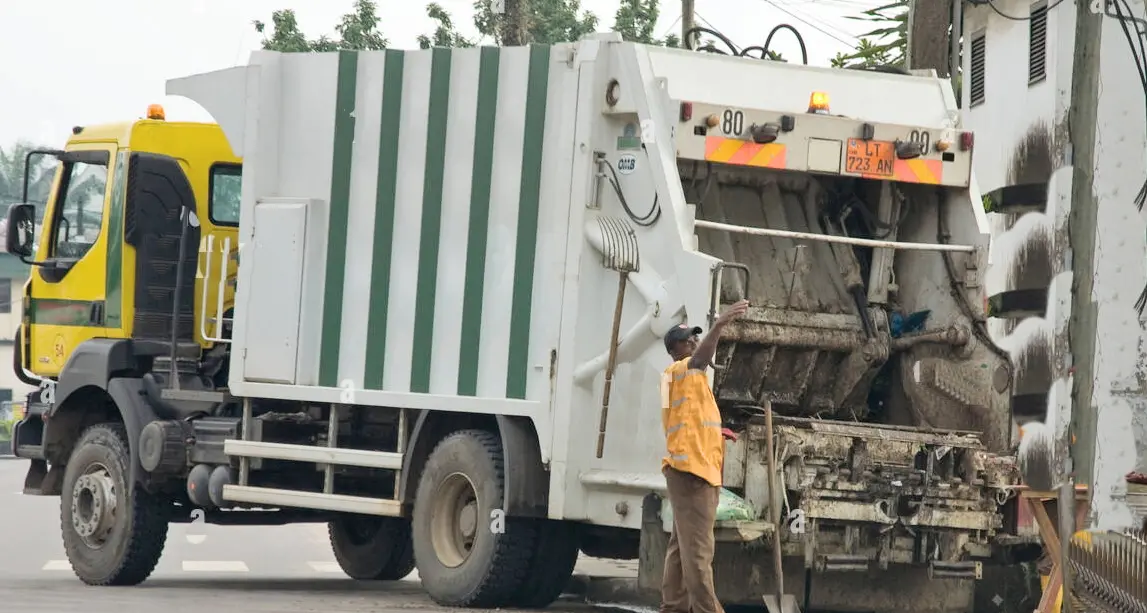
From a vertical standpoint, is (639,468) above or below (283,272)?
below

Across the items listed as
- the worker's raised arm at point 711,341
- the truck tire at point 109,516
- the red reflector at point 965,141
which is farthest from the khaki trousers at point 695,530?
the truck tire at point 109,516

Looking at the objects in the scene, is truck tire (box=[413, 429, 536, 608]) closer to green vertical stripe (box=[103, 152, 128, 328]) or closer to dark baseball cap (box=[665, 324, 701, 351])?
dark baseball cap (box=[665, 324, 701, 351])

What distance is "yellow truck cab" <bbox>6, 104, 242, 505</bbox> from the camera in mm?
12336

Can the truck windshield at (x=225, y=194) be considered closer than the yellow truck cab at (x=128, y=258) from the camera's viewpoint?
No

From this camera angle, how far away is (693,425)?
8930mm

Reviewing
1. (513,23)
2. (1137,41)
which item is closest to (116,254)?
(1137,41)

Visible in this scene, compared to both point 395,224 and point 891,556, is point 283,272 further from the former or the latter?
point 891,556

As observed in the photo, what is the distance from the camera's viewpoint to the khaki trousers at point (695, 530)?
8.92 meters

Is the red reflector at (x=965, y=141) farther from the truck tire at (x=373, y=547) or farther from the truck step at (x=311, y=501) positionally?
the truck tire at (x=373, y=547)

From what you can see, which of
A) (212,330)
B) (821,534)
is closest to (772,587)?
(821,534)

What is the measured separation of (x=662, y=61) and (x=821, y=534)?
2.36 meters

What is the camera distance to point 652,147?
9.62m

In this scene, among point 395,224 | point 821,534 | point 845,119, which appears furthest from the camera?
point 395,224

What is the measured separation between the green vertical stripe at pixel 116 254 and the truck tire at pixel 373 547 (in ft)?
6.40
